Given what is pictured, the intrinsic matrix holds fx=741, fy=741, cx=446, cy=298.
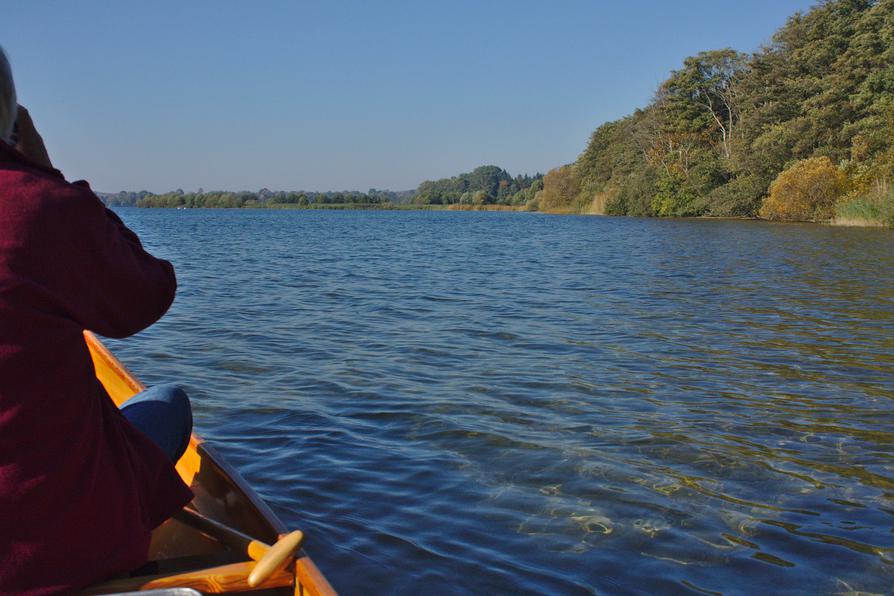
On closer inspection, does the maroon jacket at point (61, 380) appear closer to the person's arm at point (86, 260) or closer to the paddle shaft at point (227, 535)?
the person's arm at point (86, 260)

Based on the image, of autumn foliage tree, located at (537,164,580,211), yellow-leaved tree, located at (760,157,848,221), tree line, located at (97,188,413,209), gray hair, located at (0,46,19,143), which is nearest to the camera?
gray hair, located at (0,46,19,143)

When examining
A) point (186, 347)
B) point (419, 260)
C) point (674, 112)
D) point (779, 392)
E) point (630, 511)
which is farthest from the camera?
point (674, 112)

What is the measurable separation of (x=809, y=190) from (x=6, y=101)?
4527 centimetres

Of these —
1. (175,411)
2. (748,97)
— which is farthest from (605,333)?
(748,97)

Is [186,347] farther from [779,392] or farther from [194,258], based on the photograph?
[194,258]

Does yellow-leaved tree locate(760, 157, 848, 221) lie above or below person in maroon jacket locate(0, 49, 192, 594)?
above

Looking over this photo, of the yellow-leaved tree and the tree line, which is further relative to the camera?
the tree line

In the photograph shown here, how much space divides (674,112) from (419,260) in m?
47.8

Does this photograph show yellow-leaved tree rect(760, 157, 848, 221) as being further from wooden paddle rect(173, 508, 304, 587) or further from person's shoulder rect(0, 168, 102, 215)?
person's shoulder rect(0, 168, 102, 215)

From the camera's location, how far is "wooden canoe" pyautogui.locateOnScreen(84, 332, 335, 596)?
2.24 m

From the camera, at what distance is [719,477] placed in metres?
5.02

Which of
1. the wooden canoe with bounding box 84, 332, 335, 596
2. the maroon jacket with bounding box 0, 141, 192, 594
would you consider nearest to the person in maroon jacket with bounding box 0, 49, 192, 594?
the maroon jacket with bounding box 0, 141, 192, 594

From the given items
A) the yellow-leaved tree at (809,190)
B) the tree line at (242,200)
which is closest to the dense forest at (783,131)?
the yellow-leaved tree at (809,190)

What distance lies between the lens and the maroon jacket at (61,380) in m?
1.76
